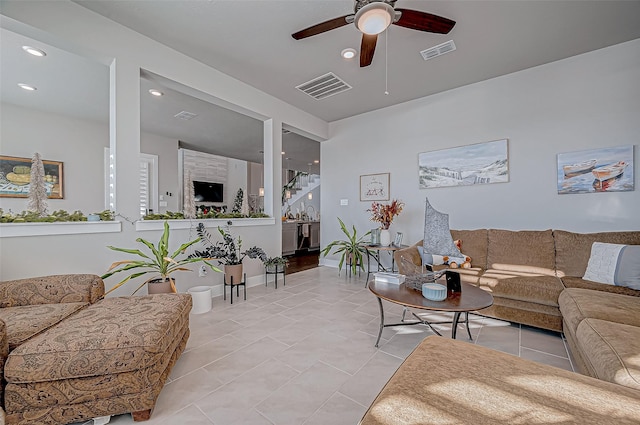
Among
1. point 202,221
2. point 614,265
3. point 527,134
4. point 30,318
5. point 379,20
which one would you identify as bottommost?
point 30,318

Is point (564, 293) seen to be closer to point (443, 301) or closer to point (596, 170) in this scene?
point (443, 301)

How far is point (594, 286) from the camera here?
2.24m

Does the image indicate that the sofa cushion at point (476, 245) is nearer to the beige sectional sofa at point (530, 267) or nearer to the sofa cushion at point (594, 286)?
the beige sectional sofa at point (530, 267)

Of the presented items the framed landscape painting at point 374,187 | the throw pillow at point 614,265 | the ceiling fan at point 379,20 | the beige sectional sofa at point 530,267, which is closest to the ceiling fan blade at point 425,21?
the ceiling fan at point 379,20

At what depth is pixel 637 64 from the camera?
2.72m

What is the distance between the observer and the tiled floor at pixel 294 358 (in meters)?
1.38

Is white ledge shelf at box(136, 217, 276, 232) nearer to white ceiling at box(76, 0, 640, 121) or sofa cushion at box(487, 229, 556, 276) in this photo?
white ceiling at box(76, 0, 640, 121)

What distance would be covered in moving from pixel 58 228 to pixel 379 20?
3.06 metres

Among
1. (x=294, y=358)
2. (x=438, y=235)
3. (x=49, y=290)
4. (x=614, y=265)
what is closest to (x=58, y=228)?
(x=49, y=290)

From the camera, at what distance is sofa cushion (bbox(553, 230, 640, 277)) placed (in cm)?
249

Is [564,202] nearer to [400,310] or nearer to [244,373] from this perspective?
[400,310]

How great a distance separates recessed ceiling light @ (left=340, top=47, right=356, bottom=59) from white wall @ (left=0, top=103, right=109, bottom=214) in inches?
190

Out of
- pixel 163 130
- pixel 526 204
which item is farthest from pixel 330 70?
pixel 163 130

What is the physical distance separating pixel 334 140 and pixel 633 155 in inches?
159
